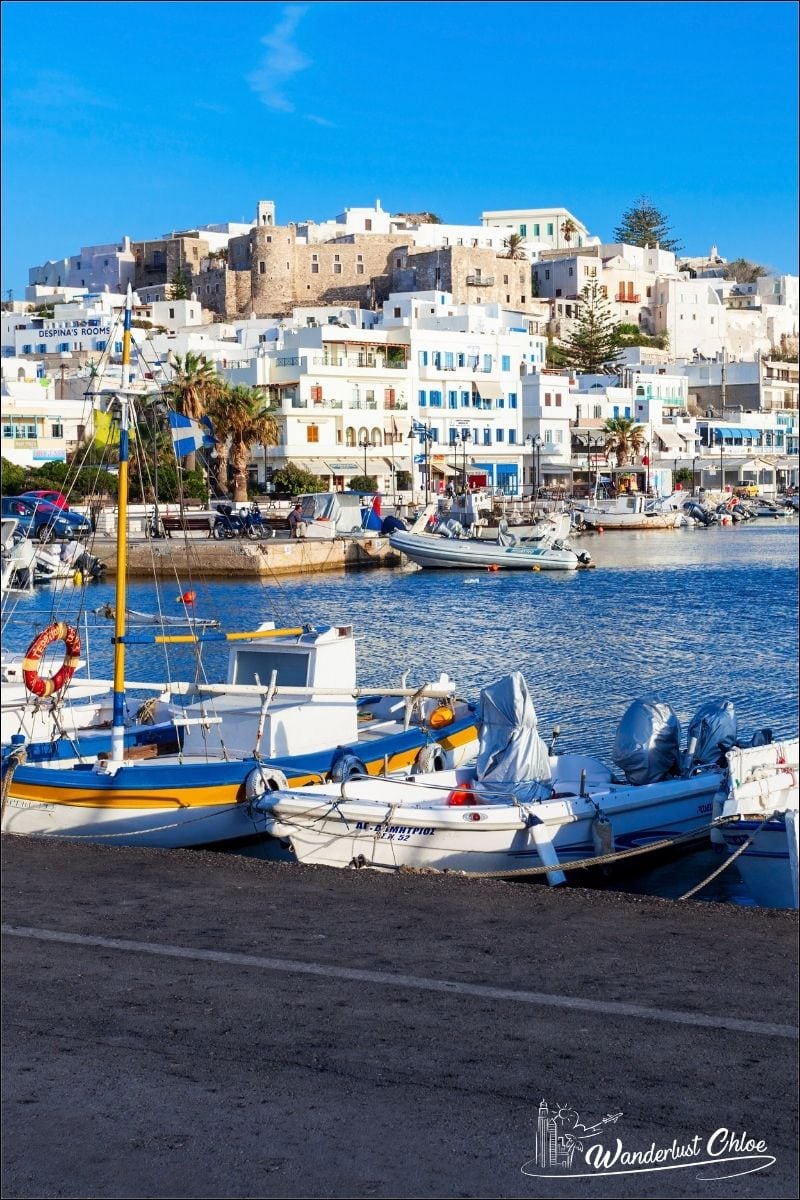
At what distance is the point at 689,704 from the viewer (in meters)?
14.5

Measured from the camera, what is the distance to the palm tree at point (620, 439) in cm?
5381

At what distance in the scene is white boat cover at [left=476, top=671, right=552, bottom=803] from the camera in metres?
8.76

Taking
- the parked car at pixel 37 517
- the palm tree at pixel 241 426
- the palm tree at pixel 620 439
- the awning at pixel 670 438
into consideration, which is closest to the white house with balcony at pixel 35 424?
the palm tree at pixel 241 426

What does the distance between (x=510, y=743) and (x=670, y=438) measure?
50.3 meters

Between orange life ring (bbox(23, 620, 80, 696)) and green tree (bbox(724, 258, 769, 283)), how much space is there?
327 ft

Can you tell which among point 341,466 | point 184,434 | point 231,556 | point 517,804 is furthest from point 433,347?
point 517,804

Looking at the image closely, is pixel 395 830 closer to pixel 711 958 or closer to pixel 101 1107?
pixel 711 958

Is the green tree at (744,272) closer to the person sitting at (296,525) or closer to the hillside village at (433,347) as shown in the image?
the hillside village at (433,347)

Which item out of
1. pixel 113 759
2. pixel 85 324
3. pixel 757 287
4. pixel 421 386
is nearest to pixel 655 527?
pixel 421 386

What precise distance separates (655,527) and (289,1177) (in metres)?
43.7

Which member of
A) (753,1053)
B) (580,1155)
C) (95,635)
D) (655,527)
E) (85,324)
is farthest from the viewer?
(85,324)

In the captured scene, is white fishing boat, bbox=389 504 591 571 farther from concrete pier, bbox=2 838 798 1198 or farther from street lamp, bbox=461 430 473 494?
concrete pier, bbox=2 838 798 1198

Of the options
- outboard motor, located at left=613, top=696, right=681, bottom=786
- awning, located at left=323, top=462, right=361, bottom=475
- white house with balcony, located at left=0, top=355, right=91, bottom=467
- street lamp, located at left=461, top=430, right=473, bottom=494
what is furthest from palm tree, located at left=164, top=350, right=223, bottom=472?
outboard motor, located at left=613, top=696, right=681, bottom=786

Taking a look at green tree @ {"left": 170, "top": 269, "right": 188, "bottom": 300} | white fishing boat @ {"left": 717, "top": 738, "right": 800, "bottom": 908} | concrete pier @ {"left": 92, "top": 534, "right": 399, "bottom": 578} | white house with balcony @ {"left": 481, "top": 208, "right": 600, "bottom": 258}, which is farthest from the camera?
white house with balcony @ {"left": 481, "top": 208, "right": 600, "bottom": 258}
